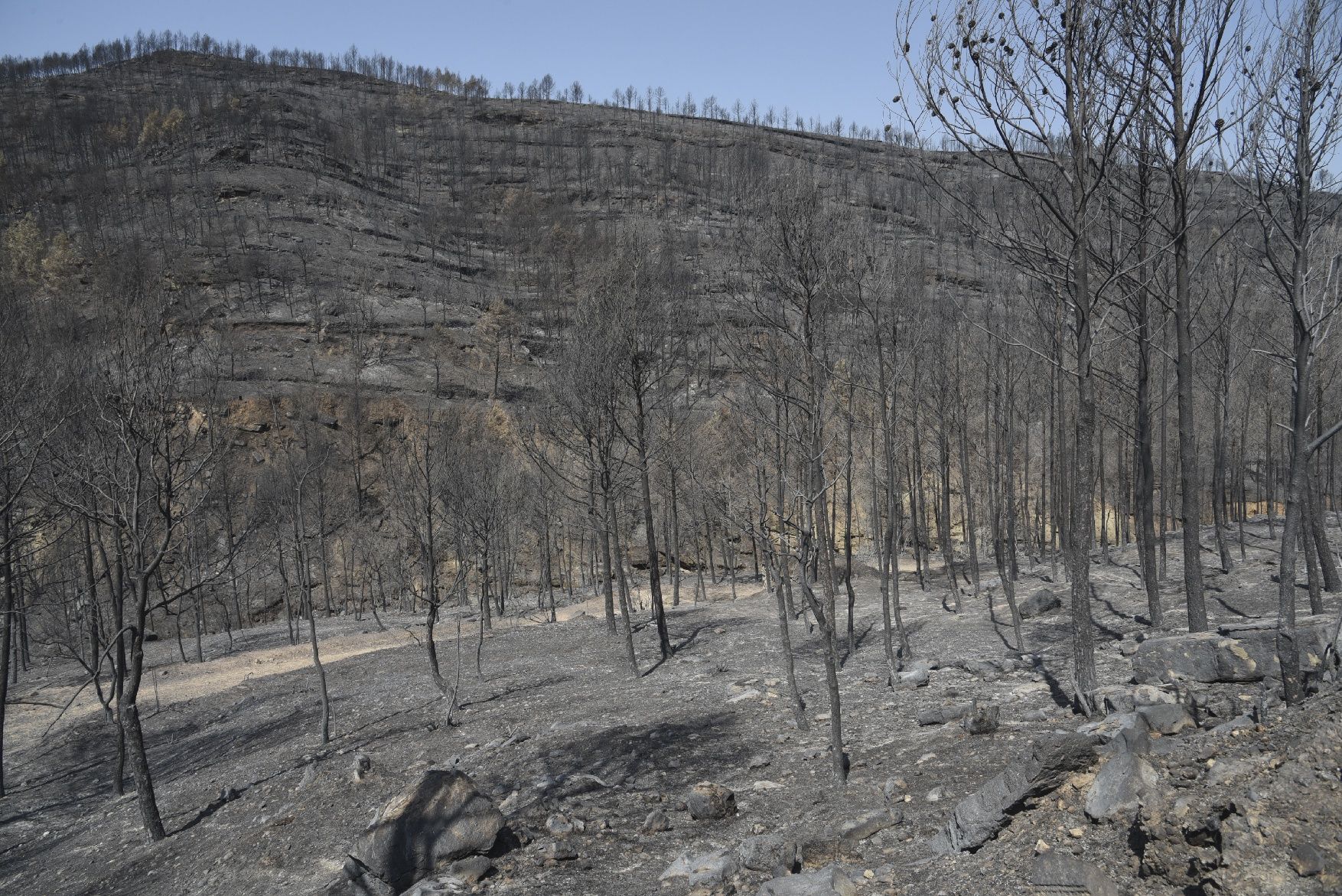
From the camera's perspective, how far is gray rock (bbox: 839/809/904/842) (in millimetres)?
6594

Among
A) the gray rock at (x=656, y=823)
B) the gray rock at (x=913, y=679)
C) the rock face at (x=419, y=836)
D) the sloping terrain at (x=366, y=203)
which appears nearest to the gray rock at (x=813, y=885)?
the gray rock at (x=656, y=823)

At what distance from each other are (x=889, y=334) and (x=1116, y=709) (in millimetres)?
9456

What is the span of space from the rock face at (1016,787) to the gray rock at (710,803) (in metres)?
2.69

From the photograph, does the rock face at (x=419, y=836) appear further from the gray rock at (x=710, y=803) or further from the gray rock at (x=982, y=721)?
the gray rock at (x=982, y=721)

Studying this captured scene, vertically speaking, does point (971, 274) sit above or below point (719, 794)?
above

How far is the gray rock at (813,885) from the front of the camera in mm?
5410

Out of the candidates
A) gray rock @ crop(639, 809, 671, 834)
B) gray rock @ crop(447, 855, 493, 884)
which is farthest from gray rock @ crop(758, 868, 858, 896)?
gray rock @ crop(447, 855, 493, 884)

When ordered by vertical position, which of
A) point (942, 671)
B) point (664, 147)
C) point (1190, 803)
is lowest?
point (942, 671)

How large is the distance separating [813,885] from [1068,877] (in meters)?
1.64

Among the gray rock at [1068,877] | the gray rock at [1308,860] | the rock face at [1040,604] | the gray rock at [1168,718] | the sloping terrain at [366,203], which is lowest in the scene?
the rock face at [1040,604]

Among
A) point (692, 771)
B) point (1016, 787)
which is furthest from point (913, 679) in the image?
point (1016, 787)

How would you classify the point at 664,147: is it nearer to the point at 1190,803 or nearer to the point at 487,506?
the point at 487,506

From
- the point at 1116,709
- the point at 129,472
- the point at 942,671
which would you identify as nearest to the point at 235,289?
the point at 129,472

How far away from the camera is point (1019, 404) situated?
4203cm
